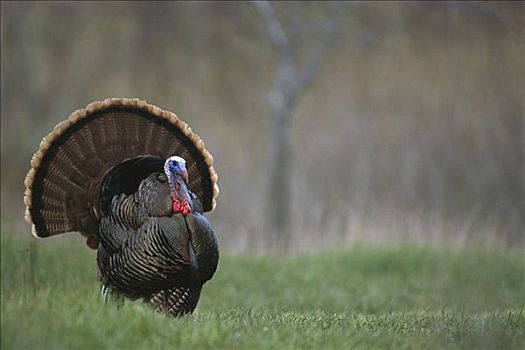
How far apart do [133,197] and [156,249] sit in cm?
58

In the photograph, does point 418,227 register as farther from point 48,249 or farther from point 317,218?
point 48,249

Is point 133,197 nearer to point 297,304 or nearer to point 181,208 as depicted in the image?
point 181,208

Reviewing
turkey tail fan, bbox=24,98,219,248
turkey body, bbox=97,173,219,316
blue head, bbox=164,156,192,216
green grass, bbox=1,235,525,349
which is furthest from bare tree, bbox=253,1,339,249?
blue head, bbox=164,156,192,216

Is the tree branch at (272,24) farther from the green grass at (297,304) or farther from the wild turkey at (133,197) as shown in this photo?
the wild turkey at (133,197)

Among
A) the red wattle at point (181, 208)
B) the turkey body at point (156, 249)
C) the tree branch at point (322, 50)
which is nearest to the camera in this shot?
the turkey body at point (156, 249)

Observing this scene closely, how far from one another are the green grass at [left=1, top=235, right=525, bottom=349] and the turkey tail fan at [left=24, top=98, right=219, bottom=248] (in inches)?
22.4

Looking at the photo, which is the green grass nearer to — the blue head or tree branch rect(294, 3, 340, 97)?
the blue head

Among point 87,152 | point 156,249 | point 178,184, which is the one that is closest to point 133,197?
point 178,184

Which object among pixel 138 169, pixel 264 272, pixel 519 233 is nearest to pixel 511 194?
pixel 519 233

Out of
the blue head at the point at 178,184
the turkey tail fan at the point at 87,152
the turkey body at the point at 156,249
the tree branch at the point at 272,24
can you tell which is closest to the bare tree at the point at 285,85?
the tree branch at the point at 272,24

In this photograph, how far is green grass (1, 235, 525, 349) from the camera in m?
5.89

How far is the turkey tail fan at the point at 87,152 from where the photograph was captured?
7.68 meters

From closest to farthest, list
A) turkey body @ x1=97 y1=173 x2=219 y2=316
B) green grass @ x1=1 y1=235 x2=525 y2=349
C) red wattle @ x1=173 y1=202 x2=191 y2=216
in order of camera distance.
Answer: green grass @ x1=1 y1=235 x2=525 y2=349 → turkey body @ x1=97 y1=173 x2=219 y2=316 → red wattle @ x1=173 y1=202 x2=191 y2=216

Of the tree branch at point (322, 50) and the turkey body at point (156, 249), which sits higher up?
the tree branch at point (322, 50)
